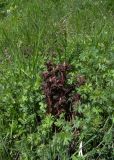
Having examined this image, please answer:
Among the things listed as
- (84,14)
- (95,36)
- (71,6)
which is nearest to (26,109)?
(95,36)

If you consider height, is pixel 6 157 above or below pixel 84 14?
below

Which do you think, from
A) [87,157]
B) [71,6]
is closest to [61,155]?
[87,157]

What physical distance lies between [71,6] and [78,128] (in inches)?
97.7

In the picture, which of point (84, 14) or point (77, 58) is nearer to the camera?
point (77, 58)

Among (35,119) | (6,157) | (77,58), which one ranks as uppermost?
(77,58)

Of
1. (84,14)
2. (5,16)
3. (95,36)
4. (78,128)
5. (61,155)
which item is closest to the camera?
(61,155)

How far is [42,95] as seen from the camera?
3004mm

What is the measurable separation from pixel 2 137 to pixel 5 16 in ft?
9.00

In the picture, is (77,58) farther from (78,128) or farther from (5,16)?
(5,16)

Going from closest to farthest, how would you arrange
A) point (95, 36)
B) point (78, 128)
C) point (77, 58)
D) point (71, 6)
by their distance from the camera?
point (78, 128), point (77, 58), point (95, 36), point (71, 6)

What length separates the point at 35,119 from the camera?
9.90ft

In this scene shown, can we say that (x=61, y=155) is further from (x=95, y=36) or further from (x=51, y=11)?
(x=51, y=11)

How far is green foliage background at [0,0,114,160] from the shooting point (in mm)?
2656

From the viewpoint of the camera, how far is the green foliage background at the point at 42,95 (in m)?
2.66
